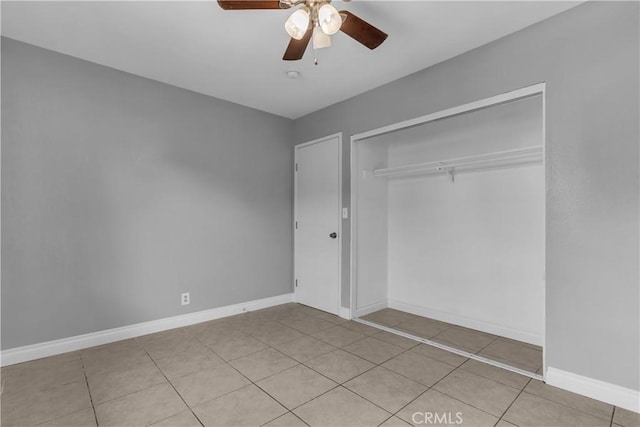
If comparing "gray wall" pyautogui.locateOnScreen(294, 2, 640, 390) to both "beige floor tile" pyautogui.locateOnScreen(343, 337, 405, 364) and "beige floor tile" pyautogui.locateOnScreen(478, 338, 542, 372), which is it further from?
"beige floor tile" pyautogui.locateOnScreen(343, 337, 405, 364)

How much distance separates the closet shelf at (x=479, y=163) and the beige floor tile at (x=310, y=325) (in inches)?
73.7

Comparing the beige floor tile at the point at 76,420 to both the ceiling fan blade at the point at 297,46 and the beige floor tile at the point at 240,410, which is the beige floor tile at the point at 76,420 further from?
the ceiling fan blade at the point at 297,46

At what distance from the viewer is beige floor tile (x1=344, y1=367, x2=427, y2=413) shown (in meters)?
1.99

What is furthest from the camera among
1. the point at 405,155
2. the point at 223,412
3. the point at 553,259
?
the point at 405,155

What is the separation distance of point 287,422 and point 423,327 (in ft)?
6.71

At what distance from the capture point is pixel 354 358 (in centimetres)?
261

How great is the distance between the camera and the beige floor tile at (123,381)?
2080 mm

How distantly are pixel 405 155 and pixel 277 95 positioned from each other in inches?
69.3

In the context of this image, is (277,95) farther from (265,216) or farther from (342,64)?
(265,216)

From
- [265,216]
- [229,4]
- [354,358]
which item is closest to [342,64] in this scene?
[229,4]

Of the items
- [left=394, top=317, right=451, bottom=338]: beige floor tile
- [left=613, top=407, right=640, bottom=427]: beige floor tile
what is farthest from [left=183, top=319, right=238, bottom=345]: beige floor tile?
[left=613, top=407, right=640, bottom=427]: beige floor tile

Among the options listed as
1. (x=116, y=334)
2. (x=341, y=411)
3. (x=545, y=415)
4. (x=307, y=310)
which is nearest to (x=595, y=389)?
(x=545, y=415)

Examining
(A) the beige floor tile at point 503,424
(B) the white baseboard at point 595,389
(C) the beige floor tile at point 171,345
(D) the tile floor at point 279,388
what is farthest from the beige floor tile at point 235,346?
(B) the white baseboard at point 595,389

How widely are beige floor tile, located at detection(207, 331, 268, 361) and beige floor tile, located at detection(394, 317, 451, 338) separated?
150 cm
